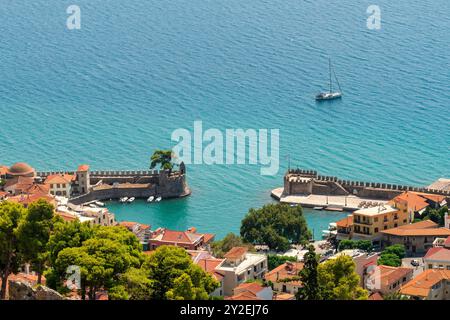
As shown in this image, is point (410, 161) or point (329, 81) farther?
point (329, 81)

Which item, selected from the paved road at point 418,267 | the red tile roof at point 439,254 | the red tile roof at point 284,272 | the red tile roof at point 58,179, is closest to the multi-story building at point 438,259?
the red tile roof at point 439,254

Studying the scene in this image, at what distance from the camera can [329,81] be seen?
9694cm

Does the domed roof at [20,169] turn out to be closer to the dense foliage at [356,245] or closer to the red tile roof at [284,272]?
the dense foliage at [356,245]

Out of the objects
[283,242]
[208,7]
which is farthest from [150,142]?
[208,7]

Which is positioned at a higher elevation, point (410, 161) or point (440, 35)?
point (440, 35)

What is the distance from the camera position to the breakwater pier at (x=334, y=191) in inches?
2834

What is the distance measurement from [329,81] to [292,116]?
9.16 meters

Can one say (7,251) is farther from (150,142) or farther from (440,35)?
(440,35)

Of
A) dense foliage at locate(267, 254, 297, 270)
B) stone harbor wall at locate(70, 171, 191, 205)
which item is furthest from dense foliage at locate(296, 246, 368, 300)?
stone harbor wall at locate(70, 171, 191, 205)

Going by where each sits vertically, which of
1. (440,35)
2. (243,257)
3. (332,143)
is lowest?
(243,257)

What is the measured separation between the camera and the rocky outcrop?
105 ft

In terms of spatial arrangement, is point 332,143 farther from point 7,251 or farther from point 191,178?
point 7,251
